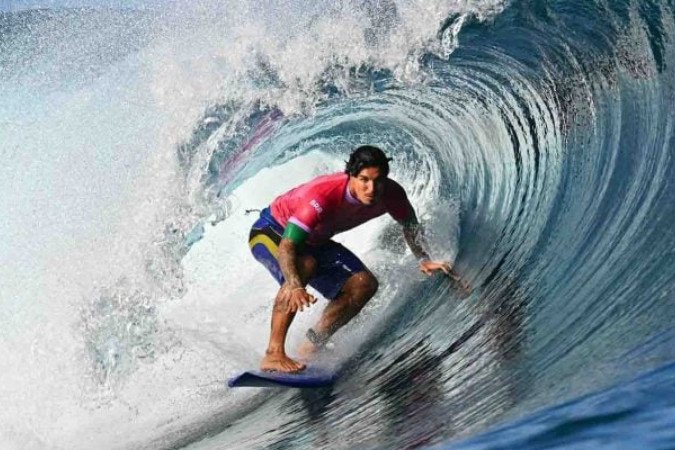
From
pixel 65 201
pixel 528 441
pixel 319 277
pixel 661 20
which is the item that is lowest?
pixel 528 441

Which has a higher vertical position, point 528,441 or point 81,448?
point 81,448

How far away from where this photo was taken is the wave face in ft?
11.0

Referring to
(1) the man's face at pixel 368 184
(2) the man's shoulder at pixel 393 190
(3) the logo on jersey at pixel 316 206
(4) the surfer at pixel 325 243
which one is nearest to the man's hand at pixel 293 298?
(4) the surfer at pixel 325 243

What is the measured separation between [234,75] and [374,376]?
141 inches

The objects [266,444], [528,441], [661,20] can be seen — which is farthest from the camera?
[661,20]

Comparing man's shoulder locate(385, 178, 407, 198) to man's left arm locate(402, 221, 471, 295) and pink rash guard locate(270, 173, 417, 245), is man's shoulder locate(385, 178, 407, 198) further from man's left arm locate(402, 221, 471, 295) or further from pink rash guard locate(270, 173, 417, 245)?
man's left arm locate(402, 221, 471, 295)

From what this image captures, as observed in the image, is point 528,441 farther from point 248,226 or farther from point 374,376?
point 248,226

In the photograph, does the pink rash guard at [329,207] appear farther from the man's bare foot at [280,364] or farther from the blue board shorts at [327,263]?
the man's bare foot at [280,364]

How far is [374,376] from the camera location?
176 inches

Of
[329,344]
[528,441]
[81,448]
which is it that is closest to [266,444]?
[329,344]

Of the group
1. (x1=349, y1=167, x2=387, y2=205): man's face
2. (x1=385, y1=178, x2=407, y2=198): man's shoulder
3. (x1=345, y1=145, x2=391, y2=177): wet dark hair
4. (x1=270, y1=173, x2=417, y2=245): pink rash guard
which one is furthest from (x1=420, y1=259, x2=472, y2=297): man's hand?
(x1=345, y1=145, x2=391, y2=177): wet dark hair

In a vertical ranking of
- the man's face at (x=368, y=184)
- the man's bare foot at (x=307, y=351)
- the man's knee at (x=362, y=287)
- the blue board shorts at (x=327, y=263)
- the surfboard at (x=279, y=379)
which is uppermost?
the man's face at (x=368, y=184)

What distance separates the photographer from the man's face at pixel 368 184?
170 inches

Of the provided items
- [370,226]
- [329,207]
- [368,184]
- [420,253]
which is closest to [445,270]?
[420,253]
